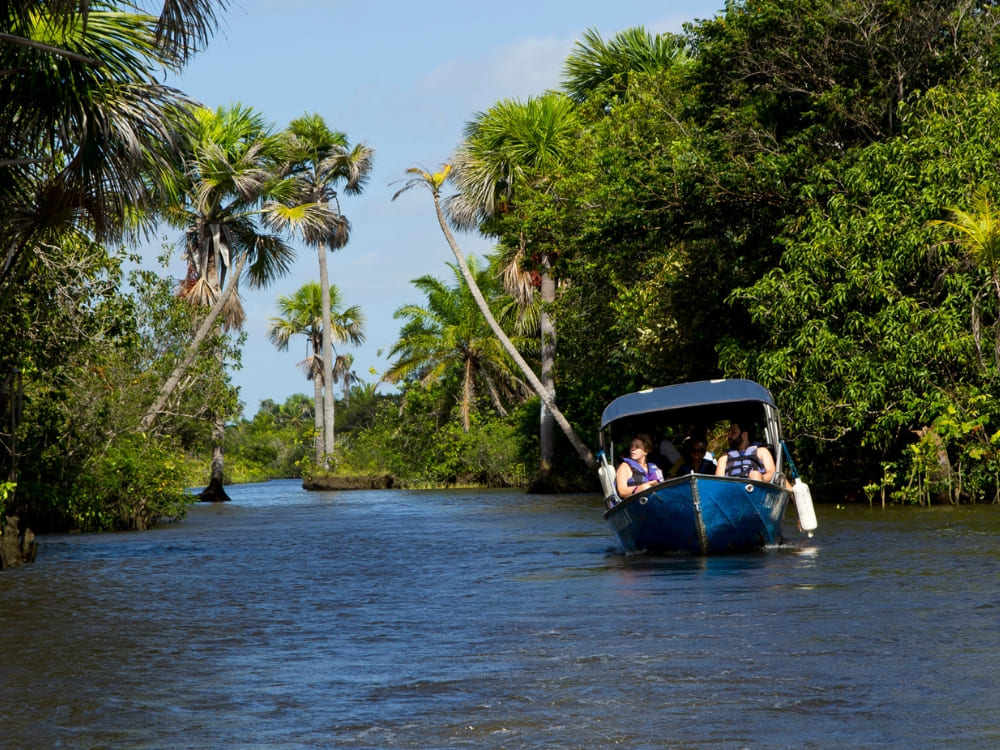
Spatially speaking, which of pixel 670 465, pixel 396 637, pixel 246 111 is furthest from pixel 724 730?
pixel 246 111

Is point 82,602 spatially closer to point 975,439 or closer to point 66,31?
point 66,31

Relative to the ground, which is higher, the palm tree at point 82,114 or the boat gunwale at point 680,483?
the palm tree at point 82,114

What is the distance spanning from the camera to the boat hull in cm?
1570

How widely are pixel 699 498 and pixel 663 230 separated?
1348cm

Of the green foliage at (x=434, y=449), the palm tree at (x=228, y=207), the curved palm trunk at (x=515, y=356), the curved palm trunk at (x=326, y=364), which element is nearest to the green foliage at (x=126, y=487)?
the palm tree at (x=228, y=207)

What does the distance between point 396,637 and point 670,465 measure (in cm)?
939

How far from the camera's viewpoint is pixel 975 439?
77.7 ft

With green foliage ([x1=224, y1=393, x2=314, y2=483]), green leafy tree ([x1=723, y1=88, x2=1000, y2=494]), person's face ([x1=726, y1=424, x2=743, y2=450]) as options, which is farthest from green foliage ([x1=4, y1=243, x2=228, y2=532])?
green foliage ([x1=224, y1=393, x2=314, y2=483])

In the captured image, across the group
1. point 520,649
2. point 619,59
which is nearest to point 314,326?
point 619,59

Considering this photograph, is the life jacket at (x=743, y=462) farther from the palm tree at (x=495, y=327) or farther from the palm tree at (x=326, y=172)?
the palm tree at (x=326, y=172)

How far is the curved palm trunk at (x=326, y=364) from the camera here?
5650 centimetres

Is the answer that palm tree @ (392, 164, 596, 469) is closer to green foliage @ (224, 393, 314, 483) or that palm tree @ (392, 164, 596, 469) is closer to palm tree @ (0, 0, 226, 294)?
palm tree @ (0, 0, 226, 294)

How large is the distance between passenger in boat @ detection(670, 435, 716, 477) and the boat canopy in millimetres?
629

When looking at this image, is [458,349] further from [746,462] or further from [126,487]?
[746,462]
